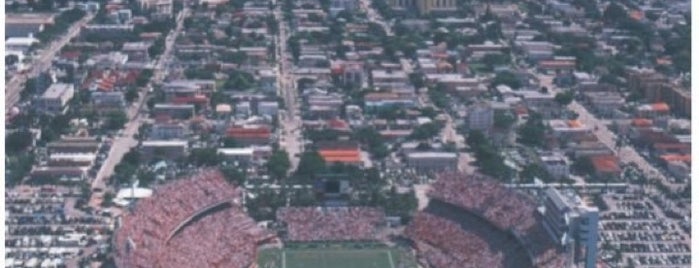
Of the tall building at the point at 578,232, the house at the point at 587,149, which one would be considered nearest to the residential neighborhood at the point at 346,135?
the tall building at the point at 578,232

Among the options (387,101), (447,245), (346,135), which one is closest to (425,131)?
(346,135)

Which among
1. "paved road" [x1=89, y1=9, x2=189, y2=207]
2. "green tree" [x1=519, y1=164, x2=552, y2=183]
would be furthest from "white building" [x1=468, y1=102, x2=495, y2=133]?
"paved road" [x1=89, y1=9, x2=189, y2=207]

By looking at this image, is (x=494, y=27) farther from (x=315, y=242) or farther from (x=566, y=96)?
(x=315, y=242)

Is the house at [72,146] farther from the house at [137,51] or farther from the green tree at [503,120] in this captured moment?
the house at [137,51]

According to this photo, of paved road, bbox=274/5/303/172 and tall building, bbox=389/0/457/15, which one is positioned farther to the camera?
tall building, bbox=389/0/457/15

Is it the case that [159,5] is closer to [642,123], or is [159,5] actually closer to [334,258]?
[642,123]

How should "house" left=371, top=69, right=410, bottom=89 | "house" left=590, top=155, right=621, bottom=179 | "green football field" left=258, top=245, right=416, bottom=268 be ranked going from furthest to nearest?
1. "house" left=371, top=69, right=410, bottom=89
2. "house" left=590, top=155, right=621, bottom=179
3. "green football field" left=258, top=245, right=416, bottom=268

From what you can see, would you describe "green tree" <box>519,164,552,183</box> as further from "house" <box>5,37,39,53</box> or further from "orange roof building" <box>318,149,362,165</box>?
"house" <box>5,37,39,53</box>
